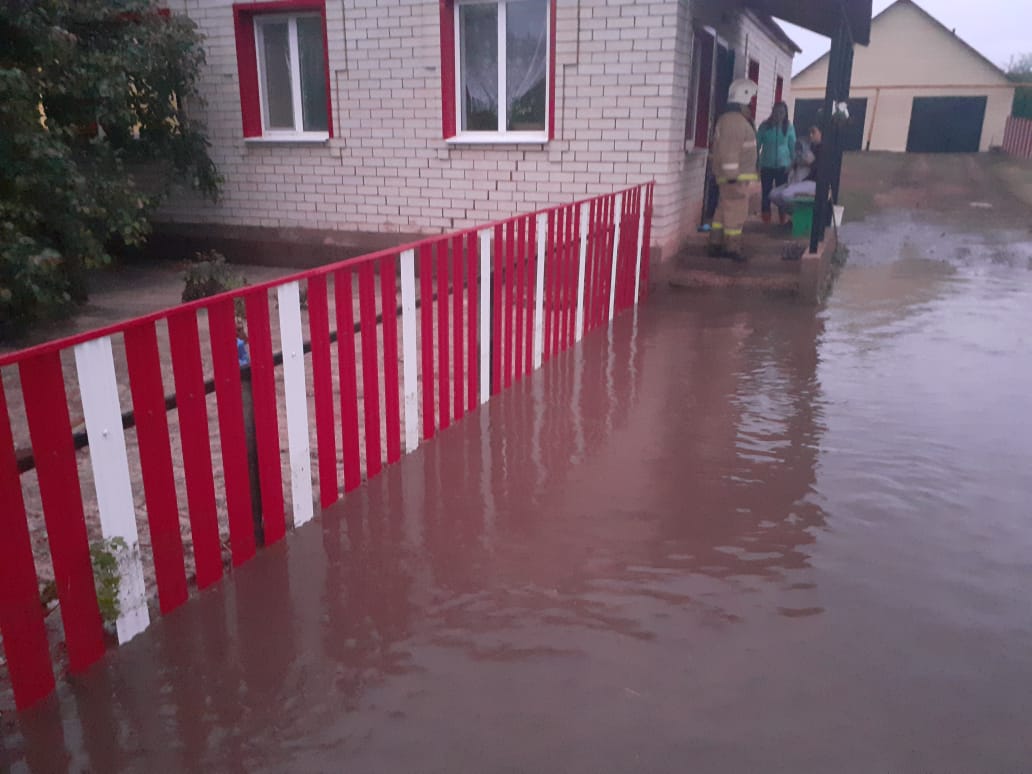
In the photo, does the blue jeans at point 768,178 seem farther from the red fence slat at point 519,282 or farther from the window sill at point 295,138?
the red fence slat at point 519,282

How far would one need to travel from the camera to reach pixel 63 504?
89.0 inches

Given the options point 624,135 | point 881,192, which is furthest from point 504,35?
point 881,192

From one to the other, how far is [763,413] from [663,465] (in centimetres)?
107

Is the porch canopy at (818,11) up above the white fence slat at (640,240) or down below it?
above

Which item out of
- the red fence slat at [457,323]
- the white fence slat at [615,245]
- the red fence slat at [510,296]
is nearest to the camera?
the red fence slat at [457,323]

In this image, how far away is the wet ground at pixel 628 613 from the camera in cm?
217

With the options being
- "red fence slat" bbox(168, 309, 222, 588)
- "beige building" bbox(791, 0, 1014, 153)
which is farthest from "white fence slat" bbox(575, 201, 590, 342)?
"beige building" bbox(791, 0, 1014, 153)

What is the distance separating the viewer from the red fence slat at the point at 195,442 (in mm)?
2574

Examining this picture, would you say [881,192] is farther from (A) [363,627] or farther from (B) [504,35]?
(A) [363,627]

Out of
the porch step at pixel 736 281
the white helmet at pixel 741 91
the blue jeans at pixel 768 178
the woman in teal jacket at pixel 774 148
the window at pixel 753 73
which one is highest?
the window at pixel 753 73

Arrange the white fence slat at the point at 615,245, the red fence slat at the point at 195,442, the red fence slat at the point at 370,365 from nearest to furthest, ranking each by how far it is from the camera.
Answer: the red fence slat at the point at 195,442 < the red fence slat at the point at 370,365 < the white fence slat at the point at 615,245

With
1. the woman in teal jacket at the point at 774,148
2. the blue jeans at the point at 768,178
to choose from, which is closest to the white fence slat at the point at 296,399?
the woman in teal jacket at the point at 774,148

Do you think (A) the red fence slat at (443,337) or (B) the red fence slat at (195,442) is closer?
(B) the red fence slat at (195,442)

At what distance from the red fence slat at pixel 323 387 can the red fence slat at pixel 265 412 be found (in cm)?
25
